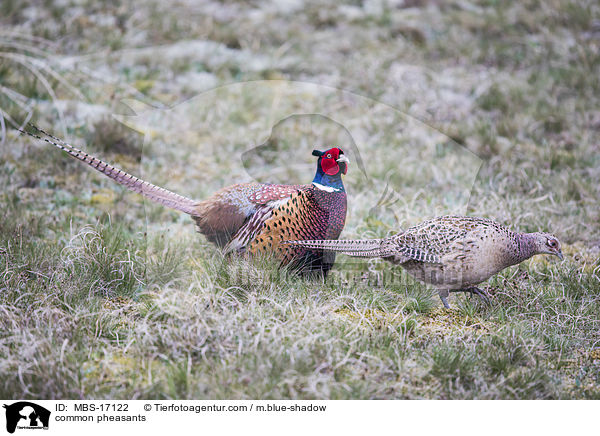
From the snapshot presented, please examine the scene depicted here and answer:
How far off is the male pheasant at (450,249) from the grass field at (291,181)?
0.25m

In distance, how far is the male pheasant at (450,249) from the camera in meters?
3.96

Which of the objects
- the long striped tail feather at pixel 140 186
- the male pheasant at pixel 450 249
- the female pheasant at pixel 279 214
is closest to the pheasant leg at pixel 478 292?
the male pheasant at pixel 450 249

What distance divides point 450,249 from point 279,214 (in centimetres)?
117

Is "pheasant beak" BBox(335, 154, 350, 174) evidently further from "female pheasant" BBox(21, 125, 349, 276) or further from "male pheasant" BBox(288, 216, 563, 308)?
"male pheasant" BBox(288, 216, 563, 308)

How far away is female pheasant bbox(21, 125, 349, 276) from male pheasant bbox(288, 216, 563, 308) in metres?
0.12

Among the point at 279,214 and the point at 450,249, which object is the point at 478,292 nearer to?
the point at 450,249

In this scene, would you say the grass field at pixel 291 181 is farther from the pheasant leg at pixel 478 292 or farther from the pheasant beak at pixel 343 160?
the pheasant beak at pixel 343 160

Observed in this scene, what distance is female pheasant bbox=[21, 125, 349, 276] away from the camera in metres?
4.01

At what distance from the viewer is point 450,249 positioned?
156 inches

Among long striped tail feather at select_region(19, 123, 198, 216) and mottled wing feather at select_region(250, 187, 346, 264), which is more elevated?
long striped tail feather at select_region(19, 123, 198, 216)
